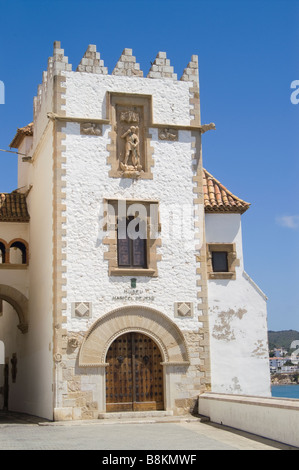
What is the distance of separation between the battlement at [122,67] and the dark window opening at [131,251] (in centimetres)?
499

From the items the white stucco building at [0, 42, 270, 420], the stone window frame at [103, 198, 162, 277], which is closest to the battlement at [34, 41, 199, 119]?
the white stucco building at [0, 42, 270, 420]

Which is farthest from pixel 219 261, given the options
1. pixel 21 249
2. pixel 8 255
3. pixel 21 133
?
pixel 21 133

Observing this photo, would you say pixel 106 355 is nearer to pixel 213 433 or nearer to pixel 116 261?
pixel 116 261

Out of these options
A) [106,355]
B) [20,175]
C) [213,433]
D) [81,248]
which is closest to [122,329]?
[106,355]

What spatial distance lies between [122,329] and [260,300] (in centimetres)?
527

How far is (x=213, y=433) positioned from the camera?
54.3 feet

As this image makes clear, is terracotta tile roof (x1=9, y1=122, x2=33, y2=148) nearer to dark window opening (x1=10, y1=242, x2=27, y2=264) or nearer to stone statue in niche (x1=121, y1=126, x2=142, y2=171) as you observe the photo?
dark window opening (x1=10, y1=242, x2=27, y2=264)

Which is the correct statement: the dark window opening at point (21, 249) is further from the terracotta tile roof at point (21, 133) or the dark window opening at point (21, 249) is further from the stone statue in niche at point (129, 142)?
the stone statue in niche at point (129, 142)

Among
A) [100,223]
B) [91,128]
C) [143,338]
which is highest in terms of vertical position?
[91,128]

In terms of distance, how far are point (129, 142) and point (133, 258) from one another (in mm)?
3758

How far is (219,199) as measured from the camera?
23.6 meters

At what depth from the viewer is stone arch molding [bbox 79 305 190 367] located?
20266mm

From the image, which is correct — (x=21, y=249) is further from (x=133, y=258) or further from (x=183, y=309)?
(x=183, y=309)

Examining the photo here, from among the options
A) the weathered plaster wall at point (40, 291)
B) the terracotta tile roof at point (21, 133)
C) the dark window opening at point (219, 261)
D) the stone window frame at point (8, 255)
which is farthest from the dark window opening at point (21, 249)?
the dark window opening at point (219, 261)
